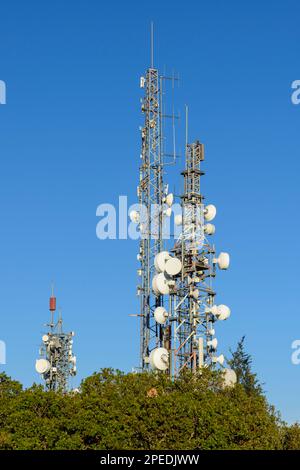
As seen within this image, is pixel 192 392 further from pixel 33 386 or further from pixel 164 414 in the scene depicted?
pixel 33 386

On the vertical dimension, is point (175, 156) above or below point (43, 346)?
above

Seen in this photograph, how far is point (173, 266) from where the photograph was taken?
72.4 meters

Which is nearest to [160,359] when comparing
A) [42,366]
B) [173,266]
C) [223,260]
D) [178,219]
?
[173,266]

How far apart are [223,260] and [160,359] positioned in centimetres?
956

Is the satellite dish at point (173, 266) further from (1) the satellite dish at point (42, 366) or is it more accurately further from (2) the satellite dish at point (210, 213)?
(1) the satellite dish at point (42, 366)

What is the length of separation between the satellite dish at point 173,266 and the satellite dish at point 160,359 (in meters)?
5.92

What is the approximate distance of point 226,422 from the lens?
2216 inches

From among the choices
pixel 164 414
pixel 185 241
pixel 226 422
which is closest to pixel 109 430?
pixel 164 414

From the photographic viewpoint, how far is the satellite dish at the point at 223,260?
74.1 meters

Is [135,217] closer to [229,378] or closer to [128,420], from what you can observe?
[229,378]

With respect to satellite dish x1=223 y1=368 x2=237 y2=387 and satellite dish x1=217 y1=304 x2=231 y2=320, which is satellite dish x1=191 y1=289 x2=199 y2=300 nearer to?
satellite dish x1=217 y1=304 x2=231 y2=320

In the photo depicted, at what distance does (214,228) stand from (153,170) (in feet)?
34.4
